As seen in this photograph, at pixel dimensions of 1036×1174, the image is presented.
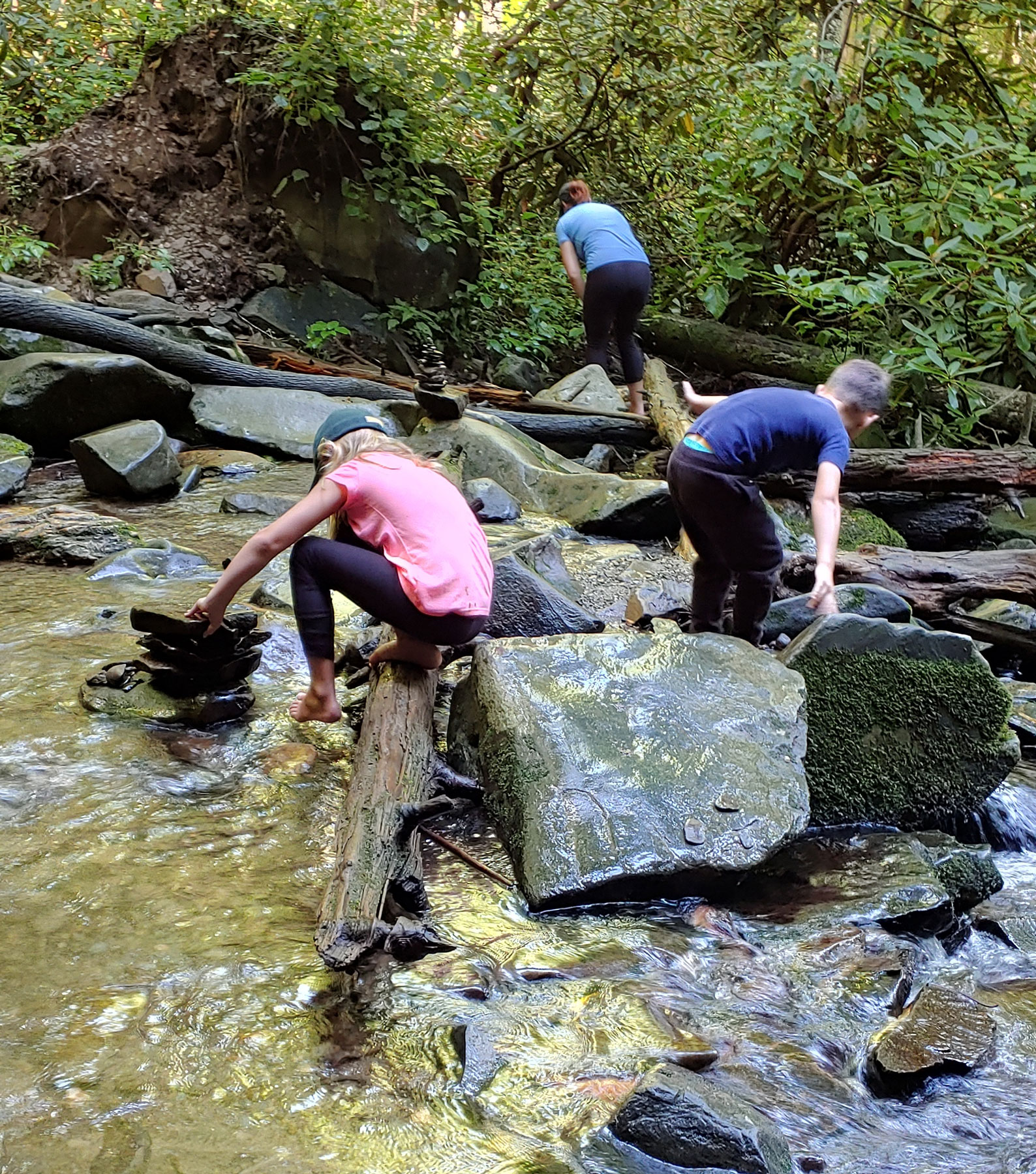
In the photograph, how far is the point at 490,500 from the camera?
6363 millimetres

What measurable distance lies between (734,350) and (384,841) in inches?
354

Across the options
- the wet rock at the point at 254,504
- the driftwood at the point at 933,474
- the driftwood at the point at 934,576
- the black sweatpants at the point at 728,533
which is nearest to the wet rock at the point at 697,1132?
the black sweatpants at the point at 728,533

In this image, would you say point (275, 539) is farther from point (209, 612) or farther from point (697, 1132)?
point (697, 1132)

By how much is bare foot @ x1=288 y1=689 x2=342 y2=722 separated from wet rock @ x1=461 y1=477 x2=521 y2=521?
292 cm

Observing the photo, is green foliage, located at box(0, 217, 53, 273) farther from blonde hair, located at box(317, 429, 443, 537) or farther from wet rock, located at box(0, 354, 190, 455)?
blonde hair, located at box(317, 429, 443, 537)

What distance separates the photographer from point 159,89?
10766 mm

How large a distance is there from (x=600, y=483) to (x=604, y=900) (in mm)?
4188

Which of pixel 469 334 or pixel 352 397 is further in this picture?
pixel 469 334

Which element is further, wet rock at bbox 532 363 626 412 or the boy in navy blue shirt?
wet rock at bbox 532 363 626 412

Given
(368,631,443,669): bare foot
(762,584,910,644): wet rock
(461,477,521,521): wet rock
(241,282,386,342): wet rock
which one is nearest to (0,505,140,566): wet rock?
(461,477,521,521): wet rock

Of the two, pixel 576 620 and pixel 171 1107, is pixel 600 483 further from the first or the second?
pixel 171 1107

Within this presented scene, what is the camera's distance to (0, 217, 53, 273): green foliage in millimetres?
9234

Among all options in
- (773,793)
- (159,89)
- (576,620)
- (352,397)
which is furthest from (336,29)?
(773,793)

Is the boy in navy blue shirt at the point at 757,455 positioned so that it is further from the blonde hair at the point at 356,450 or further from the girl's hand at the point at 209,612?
the girl's hand at the point at 209,612
